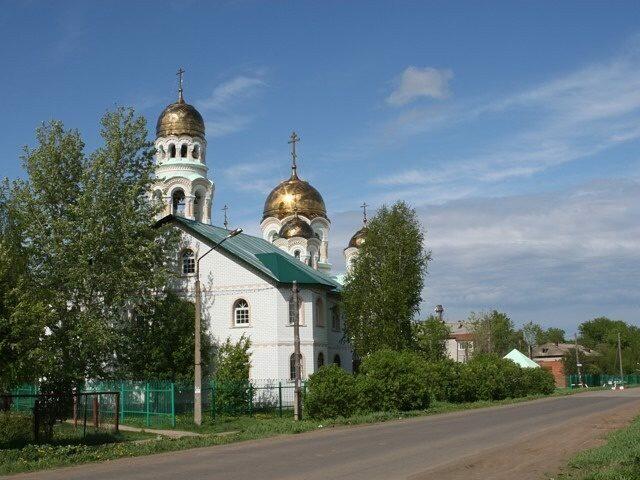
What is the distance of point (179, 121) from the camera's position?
45125mm

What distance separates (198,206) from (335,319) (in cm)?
1057

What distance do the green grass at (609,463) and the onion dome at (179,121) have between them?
3436cm

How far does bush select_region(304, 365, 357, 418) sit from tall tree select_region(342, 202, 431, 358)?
1274cm

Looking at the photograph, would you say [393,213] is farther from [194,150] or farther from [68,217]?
[68,217]

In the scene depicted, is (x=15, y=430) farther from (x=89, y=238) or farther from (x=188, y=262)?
(x=188, y=262)

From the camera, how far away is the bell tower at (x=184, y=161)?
1727 inches

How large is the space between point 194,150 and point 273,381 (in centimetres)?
1584

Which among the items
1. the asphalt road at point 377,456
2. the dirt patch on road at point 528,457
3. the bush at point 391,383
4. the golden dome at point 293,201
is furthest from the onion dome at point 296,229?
the dirt patch on road at point 528,457

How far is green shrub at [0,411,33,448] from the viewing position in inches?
722

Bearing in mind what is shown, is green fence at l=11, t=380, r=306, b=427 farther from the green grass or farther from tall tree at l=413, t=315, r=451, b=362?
the green grass

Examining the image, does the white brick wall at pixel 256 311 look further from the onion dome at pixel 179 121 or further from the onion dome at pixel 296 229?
the onion dome at pixel 296 229

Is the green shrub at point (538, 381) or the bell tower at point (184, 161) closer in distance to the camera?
the bell tower at point (184, 161)

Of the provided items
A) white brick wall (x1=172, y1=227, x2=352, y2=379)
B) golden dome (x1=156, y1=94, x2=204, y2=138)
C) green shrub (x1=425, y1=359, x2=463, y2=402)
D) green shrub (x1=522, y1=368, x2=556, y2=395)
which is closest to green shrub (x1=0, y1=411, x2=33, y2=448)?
white brick wall (x1=172, y1=227, x2=352, y2=379)

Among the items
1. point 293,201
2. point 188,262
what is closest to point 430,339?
point 293,201
